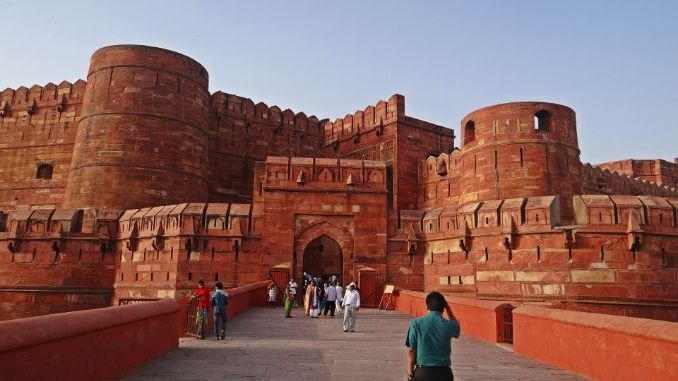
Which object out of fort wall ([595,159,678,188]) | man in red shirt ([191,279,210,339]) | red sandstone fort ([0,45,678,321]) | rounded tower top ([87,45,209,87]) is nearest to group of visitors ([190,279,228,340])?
man in red shirt ([191,279,210,339])

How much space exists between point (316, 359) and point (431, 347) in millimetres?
3102

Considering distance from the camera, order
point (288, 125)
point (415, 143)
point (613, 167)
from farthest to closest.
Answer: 1. point (613, 167)
2. point (288, 125)
3. point (415, 143)

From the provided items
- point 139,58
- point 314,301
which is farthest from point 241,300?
point 139,58

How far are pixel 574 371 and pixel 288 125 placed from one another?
22.6m

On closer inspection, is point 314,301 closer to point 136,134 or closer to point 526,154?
point 526,154

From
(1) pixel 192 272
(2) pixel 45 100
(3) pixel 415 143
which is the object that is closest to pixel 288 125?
(3) pixel 415 143

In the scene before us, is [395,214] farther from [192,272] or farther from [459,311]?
[459,311]

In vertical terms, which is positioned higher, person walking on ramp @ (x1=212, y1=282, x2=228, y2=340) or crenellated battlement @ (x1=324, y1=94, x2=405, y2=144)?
crenellated battlement @ (x1=324, y1=94, x2=405, y2=144)

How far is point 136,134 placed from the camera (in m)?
19.8

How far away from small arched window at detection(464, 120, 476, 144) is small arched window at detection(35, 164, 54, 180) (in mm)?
17799

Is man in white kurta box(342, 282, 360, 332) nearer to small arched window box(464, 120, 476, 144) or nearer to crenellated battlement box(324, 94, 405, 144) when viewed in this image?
small arched window box(464, 120, 476, 144)

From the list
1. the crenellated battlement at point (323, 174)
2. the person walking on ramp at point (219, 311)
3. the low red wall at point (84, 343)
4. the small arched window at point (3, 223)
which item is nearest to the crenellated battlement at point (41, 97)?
the small arched window at point (3, 223)

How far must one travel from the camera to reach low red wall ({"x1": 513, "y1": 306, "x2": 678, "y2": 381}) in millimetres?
4176

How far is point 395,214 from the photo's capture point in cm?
1694
